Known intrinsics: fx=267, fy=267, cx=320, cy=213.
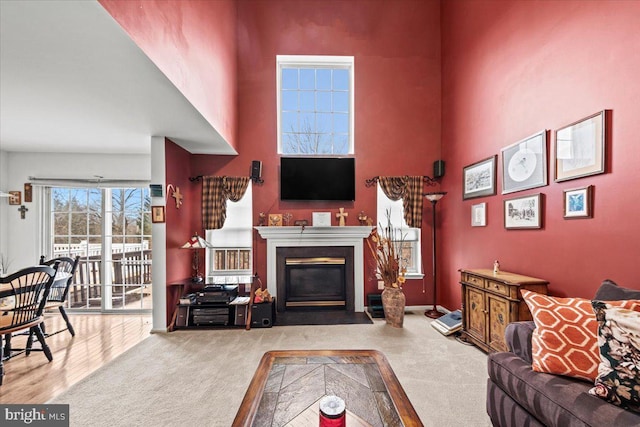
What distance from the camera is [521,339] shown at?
1646mm

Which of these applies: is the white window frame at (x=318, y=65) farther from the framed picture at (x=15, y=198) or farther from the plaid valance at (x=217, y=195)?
the framed picture at (x=15, y=198)

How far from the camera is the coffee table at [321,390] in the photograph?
1199 millimetres

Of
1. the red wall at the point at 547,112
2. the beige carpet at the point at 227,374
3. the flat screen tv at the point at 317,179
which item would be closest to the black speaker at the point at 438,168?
the red wall at the point at 547,112

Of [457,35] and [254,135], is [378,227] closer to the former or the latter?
[254,135]

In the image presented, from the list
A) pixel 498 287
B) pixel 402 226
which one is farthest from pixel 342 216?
pixel 498 287

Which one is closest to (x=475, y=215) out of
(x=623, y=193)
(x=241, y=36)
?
(x=623, y=193)

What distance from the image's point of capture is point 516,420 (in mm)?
1455

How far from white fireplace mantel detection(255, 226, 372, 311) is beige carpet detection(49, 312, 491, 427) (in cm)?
73

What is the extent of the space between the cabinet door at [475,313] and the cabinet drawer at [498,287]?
0.17 m

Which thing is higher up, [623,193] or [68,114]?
[68,114]

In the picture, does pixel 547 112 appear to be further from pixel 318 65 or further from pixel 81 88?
pixel 81 88

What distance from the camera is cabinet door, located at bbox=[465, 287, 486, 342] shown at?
273 centimetres

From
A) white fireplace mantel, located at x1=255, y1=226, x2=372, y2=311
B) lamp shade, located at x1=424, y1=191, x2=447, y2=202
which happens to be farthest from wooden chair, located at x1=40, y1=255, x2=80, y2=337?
lamp shade, located at x1=424, y1=191, x2=447, y2=202

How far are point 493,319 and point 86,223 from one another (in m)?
5.68
